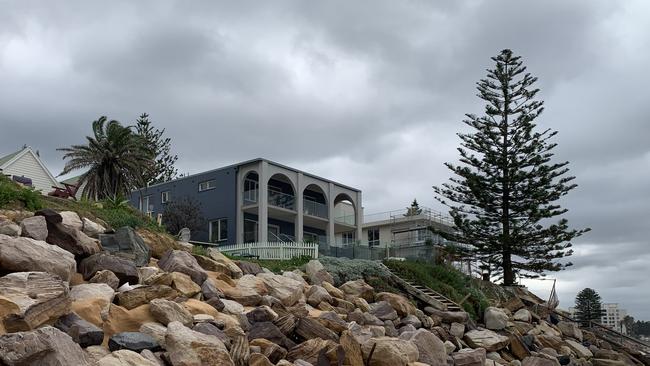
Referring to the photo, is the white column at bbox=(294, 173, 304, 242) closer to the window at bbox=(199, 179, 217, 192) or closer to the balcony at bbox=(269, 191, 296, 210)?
the balcony at bbox=(269, 191, 296, 210)

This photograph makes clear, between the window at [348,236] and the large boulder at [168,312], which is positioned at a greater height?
the window at [348,236]

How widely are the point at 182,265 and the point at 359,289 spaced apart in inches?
259

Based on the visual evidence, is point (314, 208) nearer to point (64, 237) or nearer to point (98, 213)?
point (98, 213)

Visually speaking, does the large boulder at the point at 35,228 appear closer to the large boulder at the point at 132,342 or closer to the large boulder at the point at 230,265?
the large boulder at the point at 132,342

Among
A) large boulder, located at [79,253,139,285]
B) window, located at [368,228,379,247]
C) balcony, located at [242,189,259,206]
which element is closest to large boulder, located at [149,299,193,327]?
large boulder, located at [79,253,139,285]

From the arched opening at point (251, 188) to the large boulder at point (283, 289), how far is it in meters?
21.8

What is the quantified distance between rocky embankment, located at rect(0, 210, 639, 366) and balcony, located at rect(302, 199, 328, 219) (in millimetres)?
21590

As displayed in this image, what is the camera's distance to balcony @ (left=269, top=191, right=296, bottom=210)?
36312 millimetres

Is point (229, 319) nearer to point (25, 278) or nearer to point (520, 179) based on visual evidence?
point (25, 278)

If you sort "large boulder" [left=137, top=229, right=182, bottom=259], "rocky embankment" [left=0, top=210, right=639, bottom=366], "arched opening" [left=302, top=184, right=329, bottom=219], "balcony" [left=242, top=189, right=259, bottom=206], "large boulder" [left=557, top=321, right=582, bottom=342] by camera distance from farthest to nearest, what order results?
"arched opening" [left=302, top=184, right=329, bottom=219], "balcony" [left=242, top=189, right=259, bottom=206], "large boulder" [left=557, top=321, right=582, bottom=342], "large boulder" [left=137, top=229, right=182, bottom=259], "rocky embankment" [left=0, top=210, right=639, bottom=366]

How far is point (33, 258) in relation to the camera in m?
9.13

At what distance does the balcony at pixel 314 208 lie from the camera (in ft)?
126

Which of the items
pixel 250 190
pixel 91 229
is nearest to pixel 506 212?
pixel 250 190

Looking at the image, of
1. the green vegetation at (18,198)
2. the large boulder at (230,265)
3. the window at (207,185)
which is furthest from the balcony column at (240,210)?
the green vegetation at (18,198)
